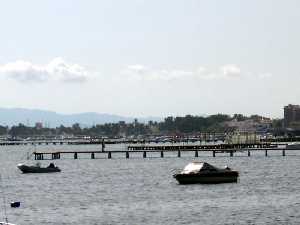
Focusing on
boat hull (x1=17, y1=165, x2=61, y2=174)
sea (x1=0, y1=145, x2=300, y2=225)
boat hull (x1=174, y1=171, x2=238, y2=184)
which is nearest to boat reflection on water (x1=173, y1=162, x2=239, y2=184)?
boat hull (x1=174, y1=171, x2=238, y2=184)

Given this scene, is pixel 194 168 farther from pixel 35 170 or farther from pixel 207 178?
pixel 35 170

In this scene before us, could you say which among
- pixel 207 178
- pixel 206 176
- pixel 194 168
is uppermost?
pixel 194 168

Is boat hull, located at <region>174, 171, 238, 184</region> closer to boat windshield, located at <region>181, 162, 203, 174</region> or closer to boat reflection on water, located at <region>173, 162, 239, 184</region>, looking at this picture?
boat reflection on water, located at <region>173, 162, 239, 184</region>

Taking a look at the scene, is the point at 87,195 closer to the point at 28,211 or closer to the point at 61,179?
the point at 28,211

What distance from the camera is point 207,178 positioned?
4483 inches

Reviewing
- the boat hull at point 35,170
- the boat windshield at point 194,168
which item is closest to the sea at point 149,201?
the boat windshield at point 194,168

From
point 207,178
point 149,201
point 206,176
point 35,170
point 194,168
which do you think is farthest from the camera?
point 35,170

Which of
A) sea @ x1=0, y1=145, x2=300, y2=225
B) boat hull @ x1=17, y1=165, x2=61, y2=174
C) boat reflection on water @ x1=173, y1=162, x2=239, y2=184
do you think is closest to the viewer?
sea @ x1=0, y1=145, x2=300, y2=225

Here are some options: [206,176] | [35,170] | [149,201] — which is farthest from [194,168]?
[35,170]

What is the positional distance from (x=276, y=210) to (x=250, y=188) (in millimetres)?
28831

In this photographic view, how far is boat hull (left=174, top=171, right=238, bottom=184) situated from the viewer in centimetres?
11375

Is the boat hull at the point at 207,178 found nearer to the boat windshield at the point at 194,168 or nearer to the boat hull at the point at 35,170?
the boat windshield at the point at 194,168

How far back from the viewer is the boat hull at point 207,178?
113750 mm

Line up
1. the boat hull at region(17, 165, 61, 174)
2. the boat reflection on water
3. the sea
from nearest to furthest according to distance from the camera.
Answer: the sea
the boat reflection on water
the boat hull at region(17, 165, 61, 174)
